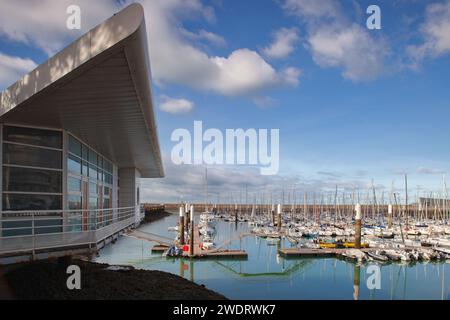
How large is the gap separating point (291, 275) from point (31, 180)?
1798cm

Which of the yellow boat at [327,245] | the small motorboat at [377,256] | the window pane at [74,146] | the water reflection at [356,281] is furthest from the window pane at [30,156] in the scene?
the yellow boat at [327,245]

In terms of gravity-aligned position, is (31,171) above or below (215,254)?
above

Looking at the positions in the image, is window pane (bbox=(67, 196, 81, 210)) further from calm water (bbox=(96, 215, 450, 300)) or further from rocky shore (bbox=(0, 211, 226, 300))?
calm water (bbox=(96, 215, 450, 300))

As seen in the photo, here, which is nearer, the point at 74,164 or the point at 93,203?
the point at 74,164

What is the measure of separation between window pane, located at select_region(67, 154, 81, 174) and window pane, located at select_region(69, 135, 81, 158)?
29 centimetres

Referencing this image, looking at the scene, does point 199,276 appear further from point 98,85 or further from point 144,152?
point 98,85

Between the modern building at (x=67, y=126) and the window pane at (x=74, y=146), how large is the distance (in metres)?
0.05

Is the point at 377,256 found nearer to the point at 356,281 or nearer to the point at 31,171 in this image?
the point at 356,281

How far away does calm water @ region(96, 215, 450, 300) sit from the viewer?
2141 cm

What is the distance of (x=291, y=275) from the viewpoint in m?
25.8

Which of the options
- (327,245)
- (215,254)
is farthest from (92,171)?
(327,245)
